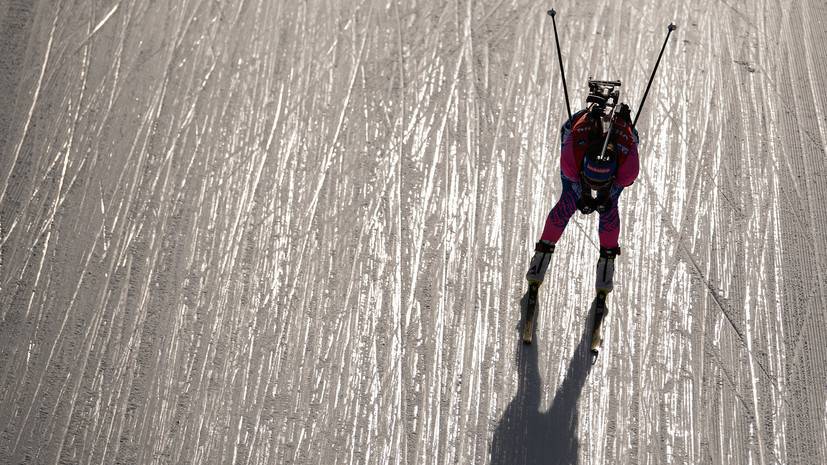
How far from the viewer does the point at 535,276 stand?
6.20 meters

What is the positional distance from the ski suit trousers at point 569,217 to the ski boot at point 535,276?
8 centimetres

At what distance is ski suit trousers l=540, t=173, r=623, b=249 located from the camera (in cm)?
564

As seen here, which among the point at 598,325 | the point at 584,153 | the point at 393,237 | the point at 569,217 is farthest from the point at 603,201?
the point at 393,237

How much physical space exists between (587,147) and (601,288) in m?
1.30

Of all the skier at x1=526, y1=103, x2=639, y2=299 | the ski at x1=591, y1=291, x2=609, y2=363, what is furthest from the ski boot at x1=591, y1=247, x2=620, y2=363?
the skier at x1=526, y1=103, x2=639, y2=299

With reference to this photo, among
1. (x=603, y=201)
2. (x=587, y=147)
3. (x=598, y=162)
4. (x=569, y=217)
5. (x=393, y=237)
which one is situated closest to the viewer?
(x=598, y=162)

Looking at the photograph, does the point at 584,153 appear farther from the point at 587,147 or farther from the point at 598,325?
the point at 598,325

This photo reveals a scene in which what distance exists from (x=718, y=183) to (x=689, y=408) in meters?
1.94

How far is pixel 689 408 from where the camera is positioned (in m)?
6.00

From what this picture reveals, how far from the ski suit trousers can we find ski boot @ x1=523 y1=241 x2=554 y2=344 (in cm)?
8

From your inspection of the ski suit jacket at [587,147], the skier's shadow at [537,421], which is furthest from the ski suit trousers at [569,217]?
the skier's shadow at [537,421]

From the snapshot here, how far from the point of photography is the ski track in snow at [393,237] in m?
5.95

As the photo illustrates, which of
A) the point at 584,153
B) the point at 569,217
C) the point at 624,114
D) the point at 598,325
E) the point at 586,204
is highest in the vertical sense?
the point at 624,114

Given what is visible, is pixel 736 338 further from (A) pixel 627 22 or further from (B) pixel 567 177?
(A) pixel 627 22
